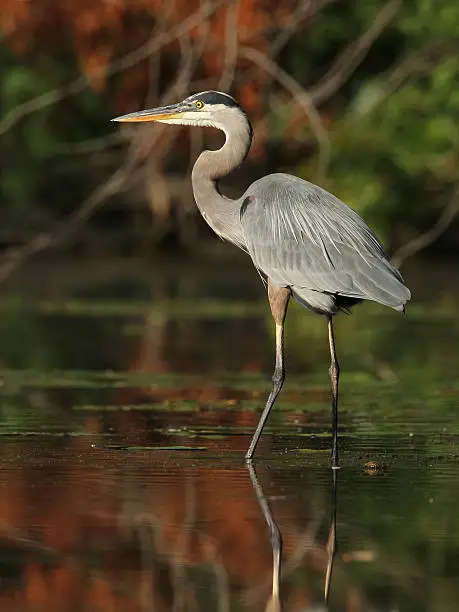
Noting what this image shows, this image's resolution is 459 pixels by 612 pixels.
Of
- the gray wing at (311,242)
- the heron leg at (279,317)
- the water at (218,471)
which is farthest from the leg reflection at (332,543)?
the heron leg at (279,317)

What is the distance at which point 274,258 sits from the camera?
1105 cm

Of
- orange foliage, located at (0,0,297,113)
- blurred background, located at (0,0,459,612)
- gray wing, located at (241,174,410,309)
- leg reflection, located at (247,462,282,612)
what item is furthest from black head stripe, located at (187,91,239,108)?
orange foliage, located at (0,0,297,113)

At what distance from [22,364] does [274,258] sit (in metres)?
5.49

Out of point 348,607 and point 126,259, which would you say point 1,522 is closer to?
point 348,607

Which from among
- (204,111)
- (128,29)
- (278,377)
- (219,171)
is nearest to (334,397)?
(278,377)

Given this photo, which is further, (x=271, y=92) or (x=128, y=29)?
(x=271, y=92)

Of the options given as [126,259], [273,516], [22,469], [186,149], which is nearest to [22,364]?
[22,469]

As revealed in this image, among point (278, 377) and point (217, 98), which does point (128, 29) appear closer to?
point (217, 98)

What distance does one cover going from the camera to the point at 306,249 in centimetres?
1098

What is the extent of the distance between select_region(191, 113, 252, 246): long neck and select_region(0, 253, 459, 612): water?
4.07ft

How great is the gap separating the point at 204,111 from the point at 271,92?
1412 centimetres

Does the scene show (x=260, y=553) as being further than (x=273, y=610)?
Yes

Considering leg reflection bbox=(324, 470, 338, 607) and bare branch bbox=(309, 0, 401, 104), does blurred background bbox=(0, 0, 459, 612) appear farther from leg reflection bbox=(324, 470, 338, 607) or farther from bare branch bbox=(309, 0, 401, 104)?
bare branch bbox=(309, 0, 401, 104)

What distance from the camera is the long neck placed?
37.9ft
